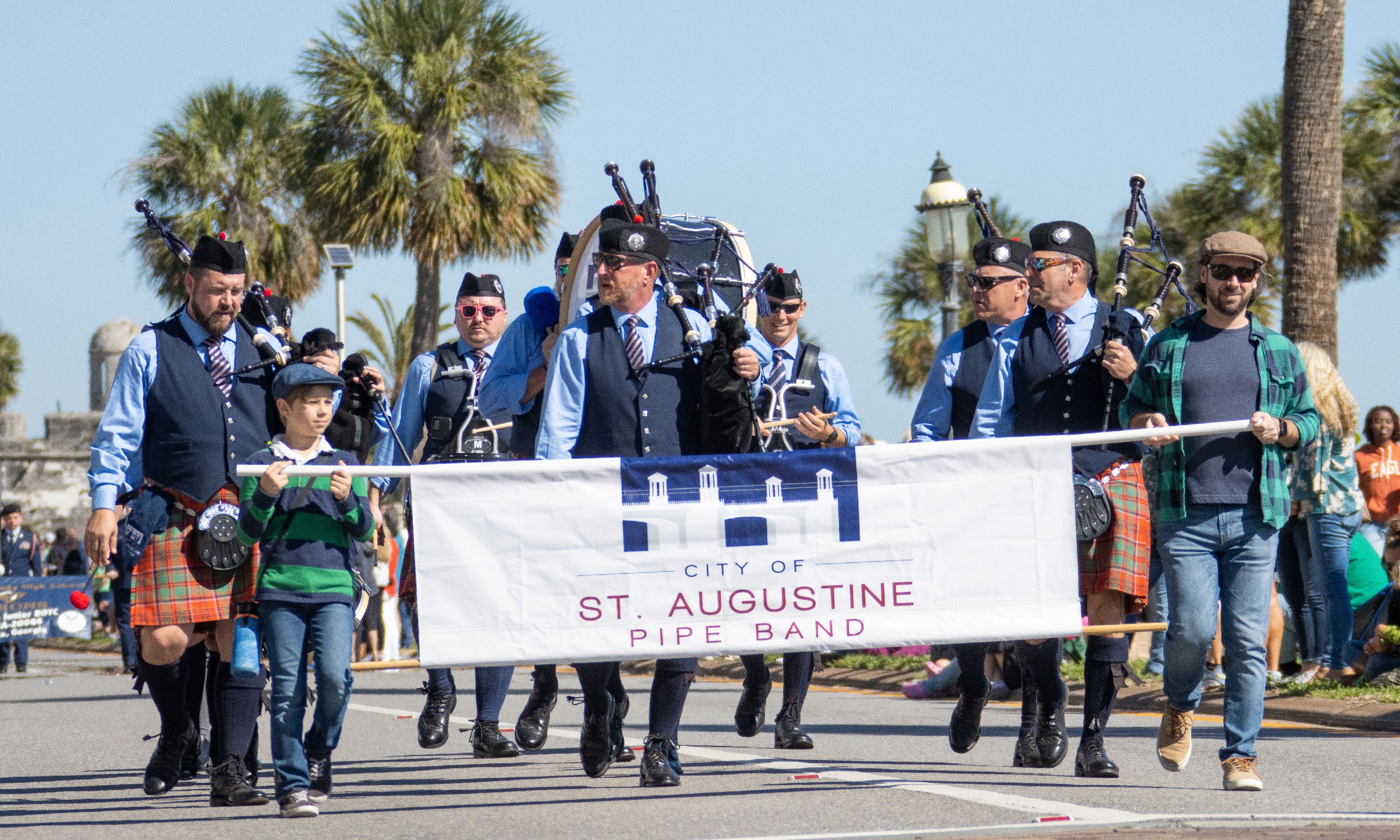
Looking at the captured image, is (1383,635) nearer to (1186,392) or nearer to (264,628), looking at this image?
(1186,392)

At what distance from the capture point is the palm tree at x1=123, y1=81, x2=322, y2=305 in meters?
34.8

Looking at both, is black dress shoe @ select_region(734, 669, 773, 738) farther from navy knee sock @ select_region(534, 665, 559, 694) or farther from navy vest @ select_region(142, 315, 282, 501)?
navy vest @ select_region(142, 315, 282, 501)

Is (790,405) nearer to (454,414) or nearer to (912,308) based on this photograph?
(454,414)

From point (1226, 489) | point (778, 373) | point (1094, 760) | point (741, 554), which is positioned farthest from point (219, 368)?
point (1226, 489)

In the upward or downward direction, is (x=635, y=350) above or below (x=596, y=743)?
above

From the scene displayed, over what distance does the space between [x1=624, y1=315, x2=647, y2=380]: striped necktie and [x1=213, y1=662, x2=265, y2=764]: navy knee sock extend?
1936 millimetres

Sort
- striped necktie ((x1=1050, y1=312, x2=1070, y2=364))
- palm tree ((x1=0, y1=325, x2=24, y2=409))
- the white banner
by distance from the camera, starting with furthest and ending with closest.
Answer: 1. palm tree ((x1=0, y1=325, x2=24, y2=409))
2. striped necktie ((x1=1050, y1=312, x2=1070, y2=364))
3. the white banner

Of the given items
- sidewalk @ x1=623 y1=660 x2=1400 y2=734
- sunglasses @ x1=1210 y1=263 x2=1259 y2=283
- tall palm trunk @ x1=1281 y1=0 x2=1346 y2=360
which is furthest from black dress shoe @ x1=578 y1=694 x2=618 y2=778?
tall palm trunk @ x1=1281 y1=0 x2=1346 y2=360

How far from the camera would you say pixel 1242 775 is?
23.9 ft

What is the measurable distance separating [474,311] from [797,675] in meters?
2.67

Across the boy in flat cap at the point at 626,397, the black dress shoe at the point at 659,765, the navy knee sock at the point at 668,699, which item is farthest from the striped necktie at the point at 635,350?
the black dress shoe at the point at 659,765

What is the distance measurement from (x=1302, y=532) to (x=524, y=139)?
1917 centimetres

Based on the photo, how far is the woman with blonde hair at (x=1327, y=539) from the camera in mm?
11648

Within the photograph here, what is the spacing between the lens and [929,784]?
775cm
